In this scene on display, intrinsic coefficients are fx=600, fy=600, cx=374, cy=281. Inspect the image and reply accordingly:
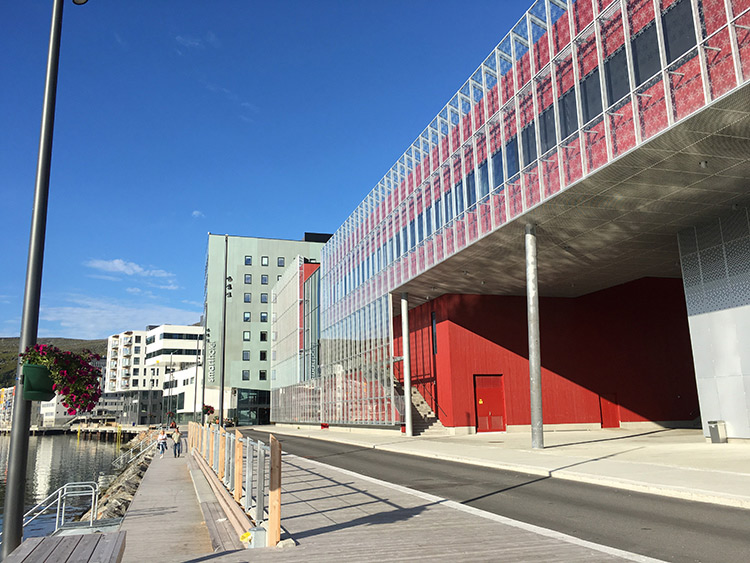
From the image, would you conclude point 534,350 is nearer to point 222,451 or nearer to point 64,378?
point 222,451

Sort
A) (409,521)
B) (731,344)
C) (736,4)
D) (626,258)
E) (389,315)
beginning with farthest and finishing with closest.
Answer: (389,315) → (626,258) → (731,344) → (736,4) → (409,521)

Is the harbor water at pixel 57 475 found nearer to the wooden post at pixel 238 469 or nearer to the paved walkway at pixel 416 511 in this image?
the paved walkway at pixel 416 511

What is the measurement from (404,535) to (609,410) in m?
33.8

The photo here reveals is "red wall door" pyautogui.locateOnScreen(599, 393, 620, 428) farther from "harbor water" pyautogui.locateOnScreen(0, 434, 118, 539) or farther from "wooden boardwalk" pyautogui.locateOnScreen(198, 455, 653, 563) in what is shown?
"wooden boardwalk" pyautogui.locateOnScreen(198, 455, 653, 563)

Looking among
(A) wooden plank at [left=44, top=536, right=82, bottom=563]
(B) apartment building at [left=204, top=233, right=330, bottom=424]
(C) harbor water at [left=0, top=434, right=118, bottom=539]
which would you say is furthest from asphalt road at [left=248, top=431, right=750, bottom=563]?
(B) apartment building at [left=204, top=233, right=330, bottom=424]

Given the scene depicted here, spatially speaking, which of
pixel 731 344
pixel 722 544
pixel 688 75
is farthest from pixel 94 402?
pixel 731 344

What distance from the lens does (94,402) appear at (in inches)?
297

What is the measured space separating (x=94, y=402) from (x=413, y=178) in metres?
29.0

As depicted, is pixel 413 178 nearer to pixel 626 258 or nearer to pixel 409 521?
pixel 626 258

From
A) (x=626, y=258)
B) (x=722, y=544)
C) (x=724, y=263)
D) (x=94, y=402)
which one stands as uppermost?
(x=626, y=258)

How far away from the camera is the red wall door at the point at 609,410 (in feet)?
124

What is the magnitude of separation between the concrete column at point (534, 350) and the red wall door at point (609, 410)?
17.0m

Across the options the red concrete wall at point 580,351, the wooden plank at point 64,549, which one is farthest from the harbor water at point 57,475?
the wooden plank at point 64,549

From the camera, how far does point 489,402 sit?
3659cm
